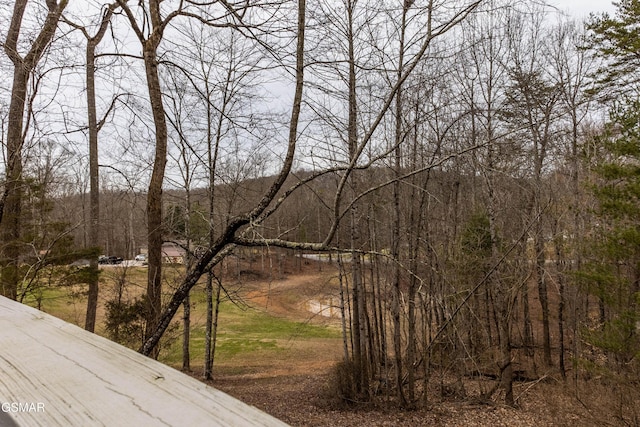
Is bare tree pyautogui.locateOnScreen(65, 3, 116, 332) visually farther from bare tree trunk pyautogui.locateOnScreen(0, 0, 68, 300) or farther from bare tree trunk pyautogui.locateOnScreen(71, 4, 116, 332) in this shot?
bare tree trunk pyautogui.locateOnScreen(0, 0, 68, 300)

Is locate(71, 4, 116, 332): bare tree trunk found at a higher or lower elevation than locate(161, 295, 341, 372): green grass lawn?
higher

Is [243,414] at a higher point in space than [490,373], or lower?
higher

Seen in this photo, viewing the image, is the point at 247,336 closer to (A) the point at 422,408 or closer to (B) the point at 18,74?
(A) the point at 422,408

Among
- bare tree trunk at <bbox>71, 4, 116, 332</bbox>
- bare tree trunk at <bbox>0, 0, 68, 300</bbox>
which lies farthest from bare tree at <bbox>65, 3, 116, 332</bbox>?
bare tree trunk at <bbox>0, 0, 68, 300</bbox>

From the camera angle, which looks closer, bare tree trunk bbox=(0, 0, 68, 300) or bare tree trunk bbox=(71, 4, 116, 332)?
bare tree trunk bbox=(0, 0, 68, 300)

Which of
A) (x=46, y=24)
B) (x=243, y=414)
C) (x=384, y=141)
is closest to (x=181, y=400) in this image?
(x=243, y=414)

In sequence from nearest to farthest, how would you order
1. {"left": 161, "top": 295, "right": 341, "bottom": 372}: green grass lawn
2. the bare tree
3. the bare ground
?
the bare tree
the bare ground
{"left": 161, "top": 295, "right": 341, "bottom": 372}: green grass lawn

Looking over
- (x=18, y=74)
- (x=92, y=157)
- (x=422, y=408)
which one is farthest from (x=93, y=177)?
(x=422, y=408)

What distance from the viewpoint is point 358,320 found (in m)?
9.03

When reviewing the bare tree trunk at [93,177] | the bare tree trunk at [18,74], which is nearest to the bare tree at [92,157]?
the bare tree trunk at [93,177]

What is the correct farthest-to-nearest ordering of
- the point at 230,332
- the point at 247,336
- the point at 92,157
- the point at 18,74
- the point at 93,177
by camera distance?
the point at 230,332 < the point at 247,336 < the point at 93,177 < the point at 92,157 < the point at 18,74

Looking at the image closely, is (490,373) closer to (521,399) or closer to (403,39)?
(521,399)

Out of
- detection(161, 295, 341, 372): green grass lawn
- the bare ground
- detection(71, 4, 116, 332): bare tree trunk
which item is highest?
detection(71, 4, 116, 332): bare tree trunk

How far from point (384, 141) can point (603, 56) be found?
964 cm
